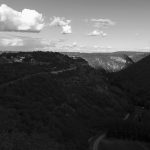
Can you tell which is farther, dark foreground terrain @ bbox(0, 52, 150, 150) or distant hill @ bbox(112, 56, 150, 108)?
distant hill @ bbox(112, 56, 150, 108)

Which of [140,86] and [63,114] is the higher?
[63,114]

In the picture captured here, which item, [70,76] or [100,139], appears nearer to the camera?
[100,139]

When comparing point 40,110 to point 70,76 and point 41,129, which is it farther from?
point 70,76

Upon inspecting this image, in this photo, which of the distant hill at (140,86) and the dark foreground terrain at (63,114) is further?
the distant hill at (140,86)

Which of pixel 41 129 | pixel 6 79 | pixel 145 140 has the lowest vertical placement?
pixel 145 140

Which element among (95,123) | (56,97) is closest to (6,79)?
(56,97)

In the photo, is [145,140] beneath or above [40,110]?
beneath

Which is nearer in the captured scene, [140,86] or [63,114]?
[63,114]

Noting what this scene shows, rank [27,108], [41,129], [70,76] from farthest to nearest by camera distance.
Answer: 1. [70,76]
2. [27,108]
3. [41,129]
